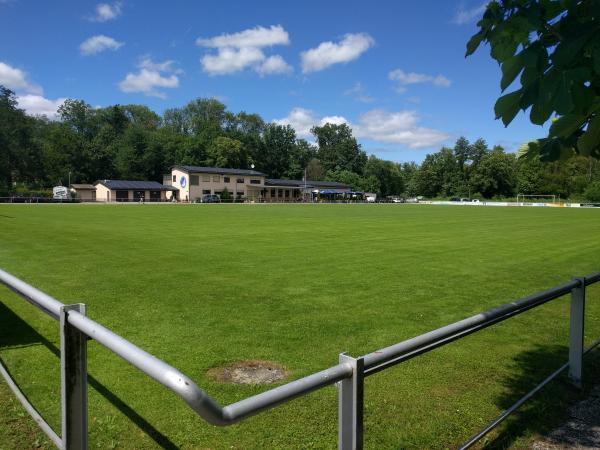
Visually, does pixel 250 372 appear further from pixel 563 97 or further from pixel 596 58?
pixel 596 58

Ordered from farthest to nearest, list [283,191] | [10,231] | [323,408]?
[283,191] < [10,231] < [323,408]

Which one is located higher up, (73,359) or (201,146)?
(201,146)

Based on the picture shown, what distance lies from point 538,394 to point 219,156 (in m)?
107

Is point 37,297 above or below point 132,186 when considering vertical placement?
below

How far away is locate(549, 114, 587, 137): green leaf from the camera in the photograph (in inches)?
102

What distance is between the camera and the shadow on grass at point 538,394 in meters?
3.87

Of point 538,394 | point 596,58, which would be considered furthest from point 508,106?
point 538,394

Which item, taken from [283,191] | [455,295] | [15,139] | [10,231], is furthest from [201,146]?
[455,295]

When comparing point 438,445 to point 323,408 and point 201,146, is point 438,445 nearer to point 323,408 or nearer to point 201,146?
point 323,408

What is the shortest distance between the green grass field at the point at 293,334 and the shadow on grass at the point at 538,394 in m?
0.02

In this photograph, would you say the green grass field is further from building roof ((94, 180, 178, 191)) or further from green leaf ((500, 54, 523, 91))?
building roof ((94, 180, 178, 191))

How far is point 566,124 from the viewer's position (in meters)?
2.65

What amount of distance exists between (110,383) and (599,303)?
840 cm

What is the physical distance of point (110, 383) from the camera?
467 centimetres
